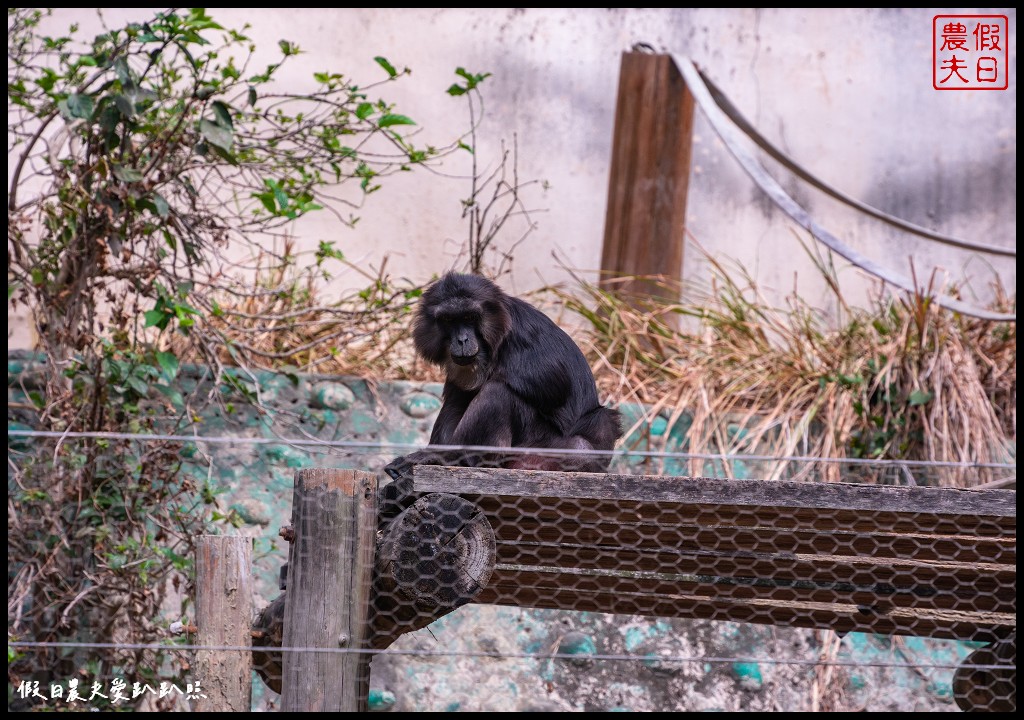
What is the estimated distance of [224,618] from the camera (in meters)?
2.85

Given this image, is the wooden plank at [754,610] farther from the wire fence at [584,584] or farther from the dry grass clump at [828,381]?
the dry grass clump at [828,381]

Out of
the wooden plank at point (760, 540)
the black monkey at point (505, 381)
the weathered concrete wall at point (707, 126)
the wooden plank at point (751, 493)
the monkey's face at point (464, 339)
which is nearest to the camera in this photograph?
the wooden plank at point (751, 493)

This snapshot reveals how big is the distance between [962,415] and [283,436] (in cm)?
317

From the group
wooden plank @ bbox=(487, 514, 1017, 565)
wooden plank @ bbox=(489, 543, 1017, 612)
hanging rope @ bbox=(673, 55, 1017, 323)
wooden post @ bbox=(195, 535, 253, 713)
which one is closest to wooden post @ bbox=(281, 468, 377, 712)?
wooden post @ bbox=(195, 535, 253, 713)

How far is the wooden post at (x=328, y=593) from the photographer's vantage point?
2646mm

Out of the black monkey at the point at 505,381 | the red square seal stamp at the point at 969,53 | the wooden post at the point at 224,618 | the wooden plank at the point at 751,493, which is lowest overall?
the wooden post at the point at 224,618

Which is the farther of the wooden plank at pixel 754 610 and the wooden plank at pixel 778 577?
the wooden plank at pixel 754 610

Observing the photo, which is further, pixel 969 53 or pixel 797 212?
pixel 969 53

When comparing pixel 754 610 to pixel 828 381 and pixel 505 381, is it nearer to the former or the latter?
pixel 505 381

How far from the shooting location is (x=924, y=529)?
2.70m

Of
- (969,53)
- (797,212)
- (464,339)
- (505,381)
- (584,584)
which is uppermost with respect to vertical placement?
(969,53)

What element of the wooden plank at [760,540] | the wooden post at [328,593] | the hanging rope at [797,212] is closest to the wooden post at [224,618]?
the wooden post at [328,593]

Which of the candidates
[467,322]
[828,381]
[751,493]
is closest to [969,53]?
[828,381]

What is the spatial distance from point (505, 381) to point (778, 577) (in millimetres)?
1032
